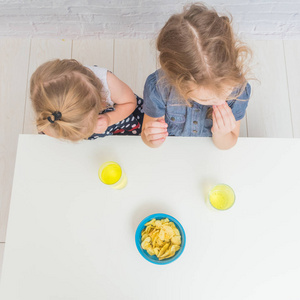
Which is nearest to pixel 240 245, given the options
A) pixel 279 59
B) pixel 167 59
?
pixel 167 59

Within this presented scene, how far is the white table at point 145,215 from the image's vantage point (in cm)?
73

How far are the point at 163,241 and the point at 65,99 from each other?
45 cm

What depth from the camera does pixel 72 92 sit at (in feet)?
2.45

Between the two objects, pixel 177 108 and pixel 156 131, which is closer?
pixel 156 131

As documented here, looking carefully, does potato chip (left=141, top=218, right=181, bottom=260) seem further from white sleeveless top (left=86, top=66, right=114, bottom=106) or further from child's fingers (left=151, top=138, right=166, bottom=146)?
white sleeveless top (left=86, top=66, right=114, bottom=106)

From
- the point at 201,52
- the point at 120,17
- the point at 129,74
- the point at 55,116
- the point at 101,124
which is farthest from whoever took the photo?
the point at 129,74

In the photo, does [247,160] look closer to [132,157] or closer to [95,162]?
[132,157]

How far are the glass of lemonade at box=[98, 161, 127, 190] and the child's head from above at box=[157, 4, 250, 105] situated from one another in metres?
0.29

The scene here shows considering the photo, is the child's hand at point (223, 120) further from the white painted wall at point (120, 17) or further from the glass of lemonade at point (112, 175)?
the white painted wall at point (120, 17)

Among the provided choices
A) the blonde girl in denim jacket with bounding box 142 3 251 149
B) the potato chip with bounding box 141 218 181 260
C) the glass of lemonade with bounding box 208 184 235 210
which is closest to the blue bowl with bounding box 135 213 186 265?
the potato chip with bounding box 141 218 181 260

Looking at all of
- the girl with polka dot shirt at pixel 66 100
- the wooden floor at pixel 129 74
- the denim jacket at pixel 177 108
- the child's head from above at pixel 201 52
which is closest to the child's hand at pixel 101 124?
the girl with polka dot shirt at pixel 66 100

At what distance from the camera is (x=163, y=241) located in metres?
0.71

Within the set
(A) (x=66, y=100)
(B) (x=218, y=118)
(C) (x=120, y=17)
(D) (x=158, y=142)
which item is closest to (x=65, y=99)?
(A) (x=66, y=100)

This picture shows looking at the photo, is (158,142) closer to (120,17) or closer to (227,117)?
(227,117)
